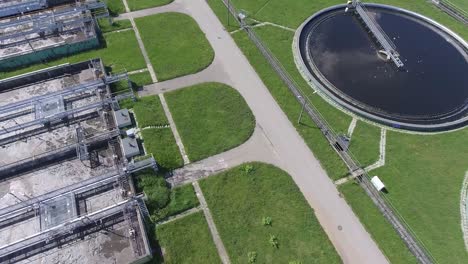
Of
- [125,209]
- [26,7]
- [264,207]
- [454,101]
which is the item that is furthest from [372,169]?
[26,7]

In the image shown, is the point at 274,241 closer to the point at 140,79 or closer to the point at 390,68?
the point at 140,79

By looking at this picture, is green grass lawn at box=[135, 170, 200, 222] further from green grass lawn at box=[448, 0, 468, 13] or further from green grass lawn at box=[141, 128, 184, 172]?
green grass lawn at box=[448, 0, 468, 13]

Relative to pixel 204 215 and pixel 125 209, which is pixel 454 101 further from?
pixel 125 209

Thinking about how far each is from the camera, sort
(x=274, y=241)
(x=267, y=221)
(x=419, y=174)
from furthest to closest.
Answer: (x=419, y=174)
(x=267, y=221)
(x=274, y=241)

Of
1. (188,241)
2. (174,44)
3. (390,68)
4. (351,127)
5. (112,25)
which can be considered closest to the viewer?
(188,241)

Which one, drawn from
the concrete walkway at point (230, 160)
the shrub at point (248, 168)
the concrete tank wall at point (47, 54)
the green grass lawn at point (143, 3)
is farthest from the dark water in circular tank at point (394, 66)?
the concrete tank wall at point (47, 54)

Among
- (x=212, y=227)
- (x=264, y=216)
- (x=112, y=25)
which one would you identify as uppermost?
(x=112, y=25)

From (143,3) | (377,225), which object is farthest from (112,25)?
(377,225)
